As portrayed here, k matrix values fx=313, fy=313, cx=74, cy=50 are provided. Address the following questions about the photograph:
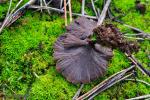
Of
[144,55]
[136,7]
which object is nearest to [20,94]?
[144,55]

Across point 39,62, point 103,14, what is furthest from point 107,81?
point 103,14

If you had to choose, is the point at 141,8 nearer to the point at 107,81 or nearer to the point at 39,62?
the point at 107,81

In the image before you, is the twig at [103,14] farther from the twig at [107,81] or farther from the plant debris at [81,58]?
the twig at [107,81]

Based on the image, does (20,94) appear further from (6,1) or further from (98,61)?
(6,1)

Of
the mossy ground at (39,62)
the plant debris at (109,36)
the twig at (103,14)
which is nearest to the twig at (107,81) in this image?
the mossy ground at (39,62)

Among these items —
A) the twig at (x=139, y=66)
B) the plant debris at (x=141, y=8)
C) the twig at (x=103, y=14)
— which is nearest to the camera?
the twig at (x=139, y=66)

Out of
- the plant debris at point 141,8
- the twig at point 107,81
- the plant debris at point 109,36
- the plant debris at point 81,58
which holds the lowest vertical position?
the twig at point 107,81
